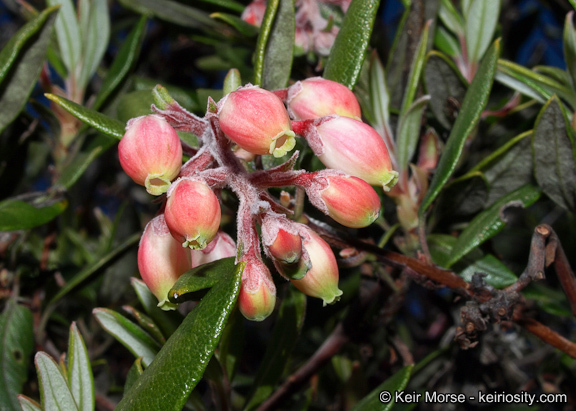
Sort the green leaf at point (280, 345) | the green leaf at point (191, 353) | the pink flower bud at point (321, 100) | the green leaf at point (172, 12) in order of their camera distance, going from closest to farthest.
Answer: the green leaf at point (191, 353) < the pink flower bud at point (321, 100) < the green leaf at point (280, 345) < the green leaf at point (172, 12)

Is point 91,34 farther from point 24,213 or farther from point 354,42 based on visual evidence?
point 354,42

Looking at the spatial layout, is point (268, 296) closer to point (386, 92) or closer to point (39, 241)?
point (386, 92)

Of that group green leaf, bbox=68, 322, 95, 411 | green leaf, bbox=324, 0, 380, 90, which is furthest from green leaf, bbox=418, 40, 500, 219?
green leaf, bbox=68, 322, 95, 411

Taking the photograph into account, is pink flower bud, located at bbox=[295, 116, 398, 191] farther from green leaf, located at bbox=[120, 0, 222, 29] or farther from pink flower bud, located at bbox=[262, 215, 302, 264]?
green leaf, located at bbox=[120, 0, 222, 29]

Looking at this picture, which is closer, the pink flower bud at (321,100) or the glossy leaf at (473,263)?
the pink flower bud at (321,100)

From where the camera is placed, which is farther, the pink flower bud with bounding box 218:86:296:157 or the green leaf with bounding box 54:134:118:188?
the green leaf with bounding box 54:134:118:188

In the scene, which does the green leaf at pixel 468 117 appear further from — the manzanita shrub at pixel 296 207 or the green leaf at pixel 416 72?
the green leaf at pixel 416 72

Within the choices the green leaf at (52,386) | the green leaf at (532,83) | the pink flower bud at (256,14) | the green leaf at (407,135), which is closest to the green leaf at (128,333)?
the green leaf at (52,386)
